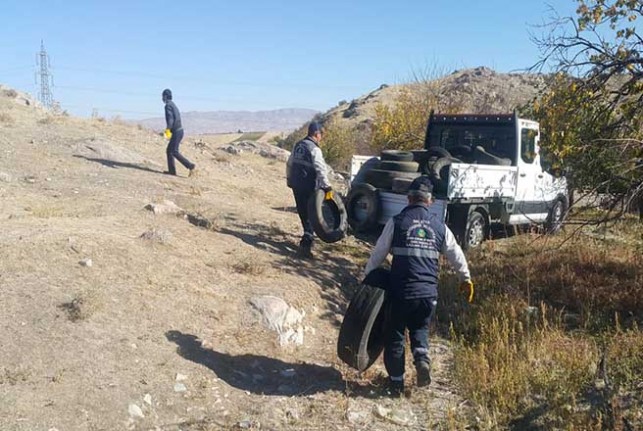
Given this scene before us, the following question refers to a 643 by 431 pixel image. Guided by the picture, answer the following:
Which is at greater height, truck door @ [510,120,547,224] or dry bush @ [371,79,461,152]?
dry bush @ [371,79,461,152]

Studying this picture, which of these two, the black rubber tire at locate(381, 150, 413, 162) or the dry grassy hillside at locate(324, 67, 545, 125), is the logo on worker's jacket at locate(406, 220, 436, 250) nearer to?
the black rubber tire at locate(381, 150, 413, 162)

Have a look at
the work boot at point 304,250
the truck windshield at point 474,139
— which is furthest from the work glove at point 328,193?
the truck windshield at point 474,139

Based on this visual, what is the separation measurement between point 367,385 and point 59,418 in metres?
2.41

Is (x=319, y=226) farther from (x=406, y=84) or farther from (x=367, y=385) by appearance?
(x=406, y=84)

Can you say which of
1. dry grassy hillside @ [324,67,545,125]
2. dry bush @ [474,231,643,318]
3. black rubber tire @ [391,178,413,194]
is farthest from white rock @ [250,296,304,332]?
dry grassy hillside @ [324,67,545,125]

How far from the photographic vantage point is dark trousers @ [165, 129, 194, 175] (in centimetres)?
1216

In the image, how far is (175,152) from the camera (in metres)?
12.4

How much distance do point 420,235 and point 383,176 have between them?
14.9 ft

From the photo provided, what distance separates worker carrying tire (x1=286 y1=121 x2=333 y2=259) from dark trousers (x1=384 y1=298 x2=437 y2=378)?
3.06 metres

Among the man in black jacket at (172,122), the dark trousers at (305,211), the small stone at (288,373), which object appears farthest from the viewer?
the man in black jacket at (172,122)

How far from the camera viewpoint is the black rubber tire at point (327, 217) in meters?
7.62

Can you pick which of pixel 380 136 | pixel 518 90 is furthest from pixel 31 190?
pixel 518 90

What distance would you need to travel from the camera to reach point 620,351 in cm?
534

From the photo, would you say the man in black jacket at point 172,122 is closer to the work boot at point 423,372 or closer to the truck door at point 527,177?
the truck door at point 527,177
